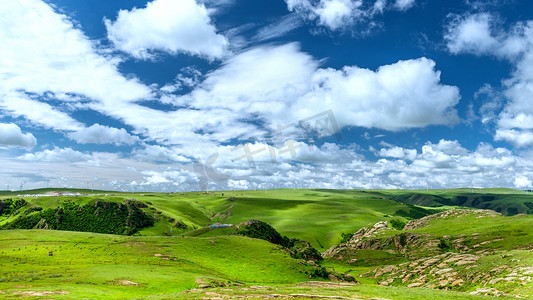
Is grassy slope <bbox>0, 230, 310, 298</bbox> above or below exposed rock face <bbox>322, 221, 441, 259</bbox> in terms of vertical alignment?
above

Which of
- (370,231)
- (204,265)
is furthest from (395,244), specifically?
(204,265)

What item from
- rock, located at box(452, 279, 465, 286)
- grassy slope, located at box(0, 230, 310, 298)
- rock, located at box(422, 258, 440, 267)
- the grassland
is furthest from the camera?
rock, located at box(422, 258, 440, 267)

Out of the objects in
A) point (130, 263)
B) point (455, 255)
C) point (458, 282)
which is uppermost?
point (130, 263)

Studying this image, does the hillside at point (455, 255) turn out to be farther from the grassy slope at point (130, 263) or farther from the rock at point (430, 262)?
the grassy slope at point (130, 263)

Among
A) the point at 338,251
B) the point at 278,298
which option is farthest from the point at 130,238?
the point at 338,251

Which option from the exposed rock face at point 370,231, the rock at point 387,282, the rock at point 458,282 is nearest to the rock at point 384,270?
the rock at point 387,282

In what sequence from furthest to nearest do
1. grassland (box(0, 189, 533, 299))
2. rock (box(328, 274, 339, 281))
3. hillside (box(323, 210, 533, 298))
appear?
rock (box(328, 274, 339, 281)) → hillside (box(323, 210, 533, 298)) → grassland (box(0, 189, 533, 299))

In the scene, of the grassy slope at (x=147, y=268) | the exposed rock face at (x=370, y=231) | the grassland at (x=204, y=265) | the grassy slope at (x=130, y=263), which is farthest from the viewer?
the exposed rock face at (x=370, y=231)

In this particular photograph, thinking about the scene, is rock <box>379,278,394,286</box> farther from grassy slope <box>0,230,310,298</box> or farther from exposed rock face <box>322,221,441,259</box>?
exposed rock face <box>322,221,441,259</box>

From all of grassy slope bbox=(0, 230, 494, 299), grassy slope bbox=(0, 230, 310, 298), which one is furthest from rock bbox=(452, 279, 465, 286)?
grassy slope bbox=(0, 230, 310, 298)

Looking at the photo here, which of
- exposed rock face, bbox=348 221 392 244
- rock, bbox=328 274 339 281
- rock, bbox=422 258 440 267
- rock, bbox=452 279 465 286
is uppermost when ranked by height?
rock, bbox=452 279 465 286

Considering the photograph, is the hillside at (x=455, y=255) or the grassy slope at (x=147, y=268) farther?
the hillside at (x=455, y=255)

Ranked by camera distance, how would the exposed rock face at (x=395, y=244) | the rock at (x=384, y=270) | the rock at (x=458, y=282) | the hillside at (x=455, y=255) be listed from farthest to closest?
the exposed rock face at (x=395, y=244), the rock at (x=384, y=270), the rock at (x=458, y=282), the hillside at (x=455, y=255)

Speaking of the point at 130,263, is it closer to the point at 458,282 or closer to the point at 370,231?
the point at 458,282
